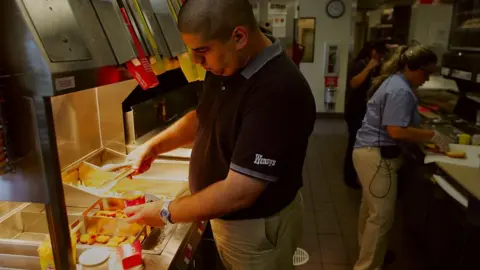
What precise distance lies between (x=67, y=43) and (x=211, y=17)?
39 cm

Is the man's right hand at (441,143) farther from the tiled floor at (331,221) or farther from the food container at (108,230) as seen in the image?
the food container at (108,230)

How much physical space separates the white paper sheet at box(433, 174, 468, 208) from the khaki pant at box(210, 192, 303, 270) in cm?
123

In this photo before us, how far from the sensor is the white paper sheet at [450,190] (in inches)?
83.9

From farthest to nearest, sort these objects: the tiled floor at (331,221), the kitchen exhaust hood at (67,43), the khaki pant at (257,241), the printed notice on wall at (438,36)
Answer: the printed notice on wall at (438,36) → the tiled floor at (331,221) → the khaki pant at (257,241) → the kitchen exhaust hood at (67,43)

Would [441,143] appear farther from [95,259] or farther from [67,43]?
[67,43]

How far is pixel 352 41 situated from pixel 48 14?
645 centimetres

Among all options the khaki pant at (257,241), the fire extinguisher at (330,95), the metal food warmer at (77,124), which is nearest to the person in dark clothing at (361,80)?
the metal food warmer at (77,124)

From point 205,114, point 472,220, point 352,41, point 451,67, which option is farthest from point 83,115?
point 352,41

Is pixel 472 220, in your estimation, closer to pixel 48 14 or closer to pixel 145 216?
pixel 145 216

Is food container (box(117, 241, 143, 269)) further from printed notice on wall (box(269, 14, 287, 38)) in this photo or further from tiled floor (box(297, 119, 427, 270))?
printed notice on wall (box(269, 14, 287, 38))

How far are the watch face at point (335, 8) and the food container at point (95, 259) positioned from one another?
20.5 ft

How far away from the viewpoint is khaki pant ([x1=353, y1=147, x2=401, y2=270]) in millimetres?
2471

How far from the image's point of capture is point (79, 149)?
5.98 ft

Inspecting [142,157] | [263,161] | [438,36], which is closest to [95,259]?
[142,157]
